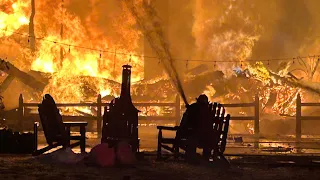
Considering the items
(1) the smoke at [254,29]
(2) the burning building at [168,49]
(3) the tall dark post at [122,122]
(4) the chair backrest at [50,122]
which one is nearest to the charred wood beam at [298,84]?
(2) the burning building at [168,49]

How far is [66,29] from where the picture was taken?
32.0 m

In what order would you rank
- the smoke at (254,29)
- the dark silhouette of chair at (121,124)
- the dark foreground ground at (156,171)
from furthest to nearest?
the smoke at (254,29) < the dark silhouette of chair at (121,124) < the dark foreground ground at (156,171)

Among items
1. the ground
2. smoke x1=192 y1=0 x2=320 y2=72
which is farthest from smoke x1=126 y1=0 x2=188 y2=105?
the ground

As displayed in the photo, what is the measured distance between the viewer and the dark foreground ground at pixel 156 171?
6996 mm

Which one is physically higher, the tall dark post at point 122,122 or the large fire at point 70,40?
the large fire at point 70,40

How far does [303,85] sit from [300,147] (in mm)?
12802

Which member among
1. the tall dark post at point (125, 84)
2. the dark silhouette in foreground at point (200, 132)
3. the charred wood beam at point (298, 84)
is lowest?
the dark silhouette in foreground at point (200, 132)

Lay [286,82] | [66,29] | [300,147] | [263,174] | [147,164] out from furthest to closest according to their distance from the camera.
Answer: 1. [66,29]
2. [286,82]
3. [300,147]
4. [147,164]
5. [263,174]

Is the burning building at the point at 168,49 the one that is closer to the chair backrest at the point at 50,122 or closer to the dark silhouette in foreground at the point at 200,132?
the dark silhouette in foreground at the point at 200,132

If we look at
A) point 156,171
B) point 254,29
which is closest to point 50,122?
point 156,171

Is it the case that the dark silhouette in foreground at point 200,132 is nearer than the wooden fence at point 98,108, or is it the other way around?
the dark silhouette in foreground at point 200,132

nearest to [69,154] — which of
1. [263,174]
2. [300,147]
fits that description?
[263,174]

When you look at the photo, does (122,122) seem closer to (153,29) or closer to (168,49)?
(168,49)

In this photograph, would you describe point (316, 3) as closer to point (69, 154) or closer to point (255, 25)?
point (255, 25)
